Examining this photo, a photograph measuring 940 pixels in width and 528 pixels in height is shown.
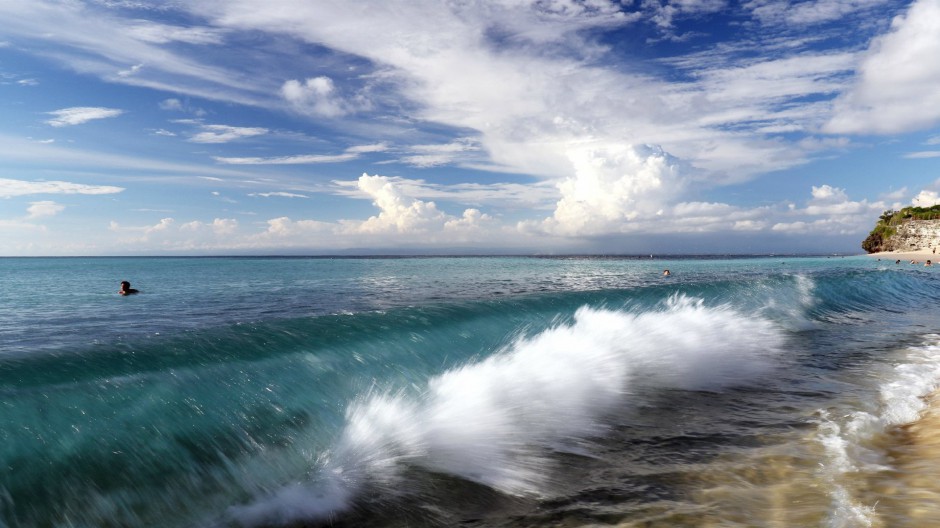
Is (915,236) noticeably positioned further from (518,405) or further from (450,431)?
(450,431)

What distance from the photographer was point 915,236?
129 m

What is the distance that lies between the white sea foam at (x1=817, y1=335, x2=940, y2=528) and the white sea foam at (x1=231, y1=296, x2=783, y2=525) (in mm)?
2937

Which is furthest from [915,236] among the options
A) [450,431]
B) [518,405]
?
[450,431]

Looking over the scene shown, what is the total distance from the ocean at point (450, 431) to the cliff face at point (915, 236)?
489 feet

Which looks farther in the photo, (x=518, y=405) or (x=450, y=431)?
(x=518, y=405)

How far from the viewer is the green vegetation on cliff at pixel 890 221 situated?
13041 centimetres

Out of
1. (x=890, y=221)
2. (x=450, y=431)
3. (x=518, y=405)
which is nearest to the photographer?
(x=450, y=431)

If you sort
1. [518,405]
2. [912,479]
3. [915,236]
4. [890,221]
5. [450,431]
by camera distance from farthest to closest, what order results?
[890,221] → [915,236] → [518,405] → [450,431] → [912,479]

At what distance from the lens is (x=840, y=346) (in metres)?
17.0

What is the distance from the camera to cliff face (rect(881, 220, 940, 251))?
123 m

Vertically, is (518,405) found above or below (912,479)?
below

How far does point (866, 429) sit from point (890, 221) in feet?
615

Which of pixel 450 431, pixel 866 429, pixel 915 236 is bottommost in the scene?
pixel 450 431

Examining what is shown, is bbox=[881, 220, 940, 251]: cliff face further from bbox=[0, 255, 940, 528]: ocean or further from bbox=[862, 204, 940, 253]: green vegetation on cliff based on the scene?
bbox=[0, 255, 940, 528]: ocean
